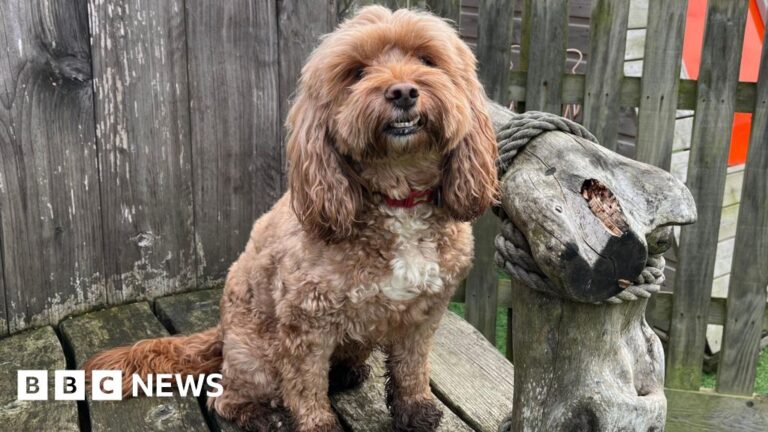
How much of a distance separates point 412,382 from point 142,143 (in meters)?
1.56

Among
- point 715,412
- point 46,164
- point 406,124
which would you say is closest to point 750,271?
point 715,412

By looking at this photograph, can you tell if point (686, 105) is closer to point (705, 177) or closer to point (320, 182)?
point (705, 177)

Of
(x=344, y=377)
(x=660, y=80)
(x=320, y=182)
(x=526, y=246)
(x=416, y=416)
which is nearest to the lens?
(x=526, y=246)

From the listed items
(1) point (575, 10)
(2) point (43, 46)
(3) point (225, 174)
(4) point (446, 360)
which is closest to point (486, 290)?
(4) point (446, 360)

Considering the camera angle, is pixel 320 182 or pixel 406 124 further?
pixel 320 182

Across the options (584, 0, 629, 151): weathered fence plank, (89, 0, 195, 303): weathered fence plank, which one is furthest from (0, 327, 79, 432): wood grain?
(584, 0, 629, 151): weathered fence plank

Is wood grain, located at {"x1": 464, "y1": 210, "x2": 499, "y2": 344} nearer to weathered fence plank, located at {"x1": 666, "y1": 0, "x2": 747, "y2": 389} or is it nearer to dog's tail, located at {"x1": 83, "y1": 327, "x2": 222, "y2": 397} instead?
weathered fence plank, located at {"x1": 666, "y1": 0, "x2": 747, "y2": 389}

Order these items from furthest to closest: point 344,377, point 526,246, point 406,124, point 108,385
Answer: point 344,377 < point 108,385 < point 406,124 < point 526,246

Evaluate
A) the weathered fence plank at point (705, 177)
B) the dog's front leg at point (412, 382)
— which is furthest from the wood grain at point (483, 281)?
the dog's front leg at point (412, 382)

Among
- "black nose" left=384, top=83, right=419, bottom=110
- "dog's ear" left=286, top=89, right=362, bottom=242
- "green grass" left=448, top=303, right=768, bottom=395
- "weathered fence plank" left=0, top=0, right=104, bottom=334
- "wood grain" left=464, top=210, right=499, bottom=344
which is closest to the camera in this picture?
"black nose" left=384, top=83, right=419, bottom=110

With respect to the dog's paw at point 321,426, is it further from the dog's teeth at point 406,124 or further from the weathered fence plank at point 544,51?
the weathered fence plank at point 544,51

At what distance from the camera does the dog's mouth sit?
80.2 inches

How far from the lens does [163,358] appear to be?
278 cm

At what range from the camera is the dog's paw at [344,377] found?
277 cm
